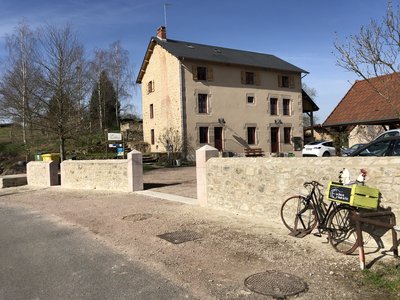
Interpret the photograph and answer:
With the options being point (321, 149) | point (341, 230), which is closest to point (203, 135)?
point (321, 149)

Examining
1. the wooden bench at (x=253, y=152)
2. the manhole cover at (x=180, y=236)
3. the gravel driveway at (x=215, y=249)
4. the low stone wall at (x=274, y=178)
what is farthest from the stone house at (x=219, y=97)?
the manhole cover at (x=180, y=236)

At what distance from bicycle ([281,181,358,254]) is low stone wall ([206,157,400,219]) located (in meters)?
0.24

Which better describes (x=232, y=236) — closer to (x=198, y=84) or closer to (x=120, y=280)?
(x=120, y=280)

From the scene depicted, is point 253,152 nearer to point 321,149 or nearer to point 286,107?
point 321,149

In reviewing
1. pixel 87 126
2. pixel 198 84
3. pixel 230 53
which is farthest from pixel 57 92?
pixel 230 53

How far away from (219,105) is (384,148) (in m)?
22.5

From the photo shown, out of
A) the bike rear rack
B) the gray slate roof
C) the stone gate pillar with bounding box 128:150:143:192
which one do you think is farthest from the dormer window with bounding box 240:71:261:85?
the bike rear rack

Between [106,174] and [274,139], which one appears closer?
[106,174]

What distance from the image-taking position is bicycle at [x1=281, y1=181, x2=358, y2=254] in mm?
5847

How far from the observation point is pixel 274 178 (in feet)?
25.4

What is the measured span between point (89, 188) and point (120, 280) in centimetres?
1161

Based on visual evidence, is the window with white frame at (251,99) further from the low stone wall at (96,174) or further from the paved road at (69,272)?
the paved road at (69,272)

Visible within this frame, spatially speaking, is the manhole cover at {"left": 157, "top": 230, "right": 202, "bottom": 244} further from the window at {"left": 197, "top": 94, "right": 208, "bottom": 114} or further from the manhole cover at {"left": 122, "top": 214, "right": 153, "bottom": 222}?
the window at {"left": 197, "top": 94, "right": 208, "bottom": 114}

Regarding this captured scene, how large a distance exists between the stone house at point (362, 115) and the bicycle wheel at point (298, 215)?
62.8 ft
